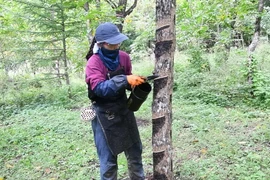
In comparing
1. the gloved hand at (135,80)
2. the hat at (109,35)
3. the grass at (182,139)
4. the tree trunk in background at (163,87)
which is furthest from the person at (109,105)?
the grass at (182,139)

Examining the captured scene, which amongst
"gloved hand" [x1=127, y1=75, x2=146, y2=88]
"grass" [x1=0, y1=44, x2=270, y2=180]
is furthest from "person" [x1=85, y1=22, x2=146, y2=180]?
"grass" [x1=0, y1=44, x2=270, y2=180]

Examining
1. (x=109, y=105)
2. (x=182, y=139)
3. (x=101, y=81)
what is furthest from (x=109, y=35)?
(x=182, y=139)

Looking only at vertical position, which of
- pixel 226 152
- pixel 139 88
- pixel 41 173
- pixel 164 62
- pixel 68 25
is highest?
pixel 68 25

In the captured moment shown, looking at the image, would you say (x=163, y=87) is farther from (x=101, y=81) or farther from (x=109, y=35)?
(x=109, y=35)

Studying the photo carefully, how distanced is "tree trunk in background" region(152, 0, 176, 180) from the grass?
2.19 ft

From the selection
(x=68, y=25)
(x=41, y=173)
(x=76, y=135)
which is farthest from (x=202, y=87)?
(x=41, y=173)

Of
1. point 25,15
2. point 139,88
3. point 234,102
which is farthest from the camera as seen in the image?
point 25,15

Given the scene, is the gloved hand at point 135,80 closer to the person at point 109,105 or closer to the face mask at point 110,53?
the person at point 109,105

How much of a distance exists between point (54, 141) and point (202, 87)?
4.49 metres

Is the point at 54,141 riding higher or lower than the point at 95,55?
lower

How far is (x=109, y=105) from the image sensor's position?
2.97m

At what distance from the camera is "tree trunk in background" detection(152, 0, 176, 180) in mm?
2746

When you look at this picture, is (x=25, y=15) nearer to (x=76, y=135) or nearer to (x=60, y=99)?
(x=60, y=99)

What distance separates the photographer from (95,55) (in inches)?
114
